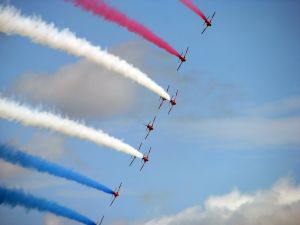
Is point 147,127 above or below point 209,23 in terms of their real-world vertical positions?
below

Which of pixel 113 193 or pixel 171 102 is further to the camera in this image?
pixel 171 102

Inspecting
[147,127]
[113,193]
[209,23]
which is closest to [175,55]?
[209,23]

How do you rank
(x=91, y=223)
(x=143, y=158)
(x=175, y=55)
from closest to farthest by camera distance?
(x=91, y=223) → (x=175, y=55) → (x=143, y=158)

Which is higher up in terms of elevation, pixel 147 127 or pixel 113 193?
pixel 147 127

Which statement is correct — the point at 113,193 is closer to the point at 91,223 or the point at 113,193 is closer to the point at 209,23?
the point at 91,223

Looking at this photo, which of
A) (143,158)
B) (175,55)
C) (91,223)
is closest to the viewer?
(91,223)

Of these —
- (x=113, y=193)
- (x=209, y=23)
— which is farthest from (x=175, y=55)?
(x=113, y=193)

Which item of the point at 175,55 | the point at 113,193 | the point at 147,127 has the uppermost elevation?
the point at 175,55

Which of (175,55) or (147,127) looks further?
(147,127)

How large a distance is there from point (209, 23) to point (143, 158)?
2572 centimetres

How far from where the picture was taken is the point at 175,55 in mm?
90125

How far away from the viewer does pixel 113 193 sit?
9081 centimetres

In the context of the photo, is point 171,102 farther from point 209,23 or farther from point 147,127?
point 209,23

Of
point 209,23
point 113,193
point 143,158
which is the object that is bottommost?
point 113,193
